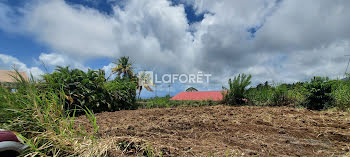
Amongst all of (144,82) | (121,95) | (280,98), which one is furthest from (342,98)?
(144,82)

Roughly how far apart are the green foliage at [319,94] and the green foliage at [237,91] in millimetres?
1920

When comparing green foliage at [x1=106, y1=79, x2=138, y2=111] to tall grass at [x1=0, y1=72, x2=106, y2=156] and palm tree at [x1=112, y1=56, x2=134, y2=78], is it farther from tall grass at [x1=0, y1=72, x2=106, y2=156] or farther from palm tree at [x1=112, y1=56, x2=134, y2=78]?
palm tree at [x1=112, y1=56, x2=134, y2=78]

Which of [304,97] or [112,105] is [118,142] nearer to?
[112,105]

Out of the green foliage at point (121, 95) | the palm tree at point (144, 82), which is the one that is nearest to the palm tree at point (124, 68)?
Result: the palm tree at point (144, 82)

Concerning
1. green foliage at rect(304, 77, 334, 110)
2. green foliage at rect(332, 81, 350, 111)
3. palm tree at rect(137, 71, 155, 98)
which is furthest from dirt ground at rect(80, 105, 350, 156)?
palm tree at rect(137, 71, 155, 98)

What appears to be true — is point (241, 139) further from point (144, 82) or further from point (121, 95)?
point (144, 82)

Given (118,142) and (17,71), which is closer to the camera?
(118,142)

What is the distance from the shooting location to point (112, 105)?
22.2 ft

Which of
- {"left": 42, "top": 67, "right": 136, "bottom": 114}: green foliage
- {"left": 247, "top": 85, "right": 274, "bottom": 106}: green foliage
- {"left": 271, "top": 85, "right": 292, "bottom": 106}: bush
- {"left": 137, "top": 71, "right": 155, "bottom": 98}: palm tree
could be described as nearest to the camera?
{"left": 42, "top": 67, "right": 136, "bottom": 114}: green foliage

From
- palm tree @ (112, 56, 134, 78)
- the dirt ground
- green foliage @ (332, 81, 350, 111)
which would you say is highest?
palm tree @ (112, 56, 134, 78)

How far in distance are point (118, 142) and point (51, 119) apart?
0.98 m

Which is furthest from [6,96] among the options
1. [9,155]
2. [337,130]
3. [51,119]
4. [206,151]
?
[337,130]

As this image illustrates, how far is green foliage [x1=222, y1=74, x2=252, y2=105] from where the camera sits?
6.58 meters

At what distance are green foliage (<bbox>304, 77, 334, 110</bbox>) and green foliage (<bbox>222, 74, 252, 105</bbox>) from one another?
6.30 ft
